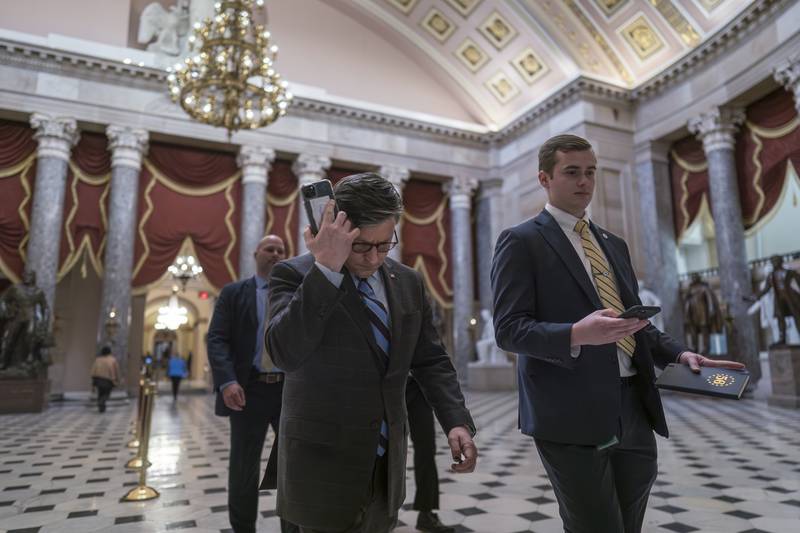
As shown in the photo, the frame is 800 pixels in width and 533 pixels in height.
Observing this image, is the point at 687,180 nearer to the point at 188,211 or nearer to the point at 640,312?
the point at 188,211

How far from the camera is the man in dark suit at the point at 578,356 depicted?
1608 millimetres

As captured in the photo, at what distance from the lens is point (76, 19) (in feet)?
46.8

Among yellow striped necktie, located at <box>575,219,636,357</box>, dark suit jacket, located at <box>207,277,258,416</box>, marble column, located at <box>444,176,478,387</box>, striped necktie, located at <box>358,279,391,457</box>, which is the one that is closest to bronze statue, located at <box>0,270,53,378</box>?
dark suit jacket, located at <box>207,277,258,416</box>

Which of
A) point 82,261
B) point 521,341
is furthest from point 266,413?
point 82,261

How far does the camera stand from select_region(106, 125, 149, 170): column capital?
44.4 feet

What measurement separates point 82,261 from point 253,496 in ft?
42.2

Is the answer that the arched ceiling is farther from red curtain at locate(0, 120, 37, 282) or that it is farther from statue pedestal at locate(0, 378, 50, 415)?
statue pedestal at locate(0, 378, 50, 415)

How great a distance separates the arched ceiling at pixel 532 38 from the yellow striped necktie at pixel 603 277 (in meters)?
13.0

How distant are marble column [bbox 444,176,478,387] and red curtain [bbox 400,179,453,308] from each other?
0.77ft

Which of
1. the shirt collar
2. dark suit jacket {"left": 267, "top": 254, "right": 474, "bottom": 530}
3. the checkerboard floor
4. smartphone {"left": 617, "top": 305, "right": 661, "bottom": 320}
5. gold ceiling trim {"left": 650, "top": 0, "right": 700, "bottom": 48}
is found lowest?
the checkerboard floor

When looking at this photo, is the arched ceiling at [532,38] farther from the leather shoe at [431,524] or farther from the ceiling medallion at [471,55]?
the leather shoe at [431,524]

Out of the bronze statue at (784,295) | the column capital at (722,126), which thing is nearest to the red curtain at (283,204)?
the column capital at (722,126)

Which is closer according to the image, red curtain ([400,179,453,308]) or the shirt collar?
the shirt collar

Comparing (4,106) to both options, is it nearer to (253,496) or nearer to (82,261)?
(82,261)
